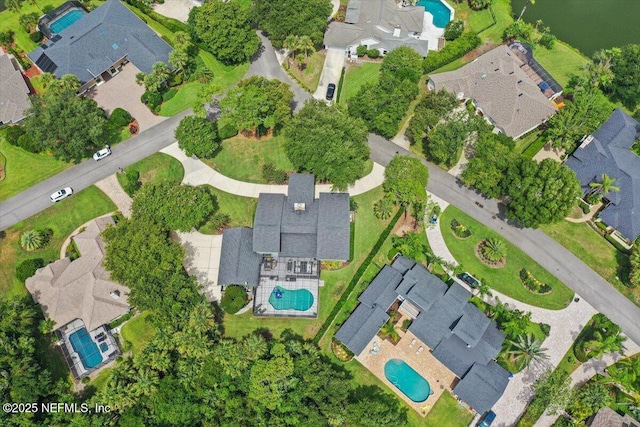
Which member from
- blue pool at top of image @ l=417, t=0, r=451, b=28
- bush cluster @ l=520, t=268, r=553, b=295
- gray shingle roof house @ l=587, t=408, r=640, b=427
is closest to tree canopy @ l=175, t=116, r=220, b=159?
bush cluster @ l=520, t=268, r=553, b=295

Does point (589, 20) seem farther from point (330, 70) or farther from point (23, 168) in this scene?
point (23, 168)

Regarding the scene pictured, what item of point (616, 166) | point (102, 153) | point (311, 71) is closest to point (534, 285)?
point (616, 166)

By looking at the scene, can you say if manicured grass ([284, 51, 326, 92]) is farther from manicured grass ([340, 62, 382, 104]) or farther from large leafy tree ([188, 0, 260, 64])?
large leafy tree ([188, 0, 260, 64])

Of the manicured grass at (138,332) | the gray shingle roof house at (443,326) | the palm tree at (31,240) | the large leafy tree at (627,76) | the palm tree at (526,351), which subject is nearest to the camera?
the gray shingle roof house at (443,326)

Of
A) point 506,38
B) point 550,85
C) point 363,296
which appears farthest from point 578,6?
point 363,296

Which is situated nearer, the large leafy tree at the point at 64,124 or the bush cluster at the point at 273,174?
the large leafy tree at the point at 64,124

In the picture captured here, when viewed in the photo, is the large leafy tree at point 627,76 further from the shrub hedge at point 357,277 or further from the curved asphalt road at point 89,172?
the curved asphalt road at point 89,172

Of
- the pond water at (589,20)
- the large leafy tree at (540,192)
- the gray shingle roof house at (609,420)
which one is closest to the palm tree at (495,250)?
the large leafy tree at (540,192)

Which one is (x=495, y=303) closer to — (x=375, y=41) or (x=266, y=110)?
(x=266, y=110)
